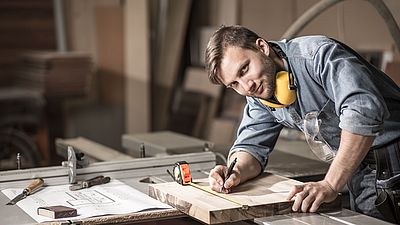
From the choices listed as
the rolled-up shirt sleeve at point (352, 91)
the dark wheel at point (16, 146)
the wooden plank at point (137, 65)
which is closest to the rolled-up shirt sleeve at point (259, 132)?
the rolled-up shirt sleeve at point (352, 91)

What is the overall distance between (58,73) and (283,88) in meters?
3.26

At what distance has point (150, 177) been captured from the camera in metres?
2.29

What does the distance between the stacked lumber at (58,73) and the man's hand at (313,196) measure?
340 cm

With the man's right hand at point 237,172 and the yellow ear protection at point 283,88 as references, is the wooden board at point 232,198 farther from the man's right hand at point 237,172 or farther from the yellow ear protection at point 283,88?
the yellow ear protection at point 283,88

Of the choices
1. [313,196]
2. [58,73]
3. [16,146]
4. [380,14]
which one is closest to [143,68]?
[58,73]

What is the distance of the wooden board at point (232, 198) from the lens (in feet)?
5.73

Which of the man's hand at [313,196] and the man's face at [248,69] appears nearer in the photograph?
the man's hand at [313,196]

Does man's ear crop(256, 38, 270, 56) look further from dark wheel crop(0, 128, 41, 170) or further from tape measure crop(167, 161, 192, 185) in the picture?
dark wheel crop(0, 128, 41, 170)

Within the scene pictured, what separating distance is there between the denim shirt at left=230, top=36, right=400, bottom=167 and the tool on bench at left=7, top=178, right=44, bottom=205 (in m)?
0.60

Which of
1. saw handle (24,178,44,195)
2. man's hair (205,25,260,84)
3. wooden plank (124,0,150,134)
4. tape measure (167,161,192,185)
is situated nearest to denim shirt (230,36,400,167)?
man's hair (205,25,260,84)

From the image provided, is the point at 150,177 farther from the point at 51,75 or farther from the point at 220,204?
the point at 51,75

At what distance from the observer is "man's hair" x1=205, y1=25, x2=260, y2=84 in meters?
1.90

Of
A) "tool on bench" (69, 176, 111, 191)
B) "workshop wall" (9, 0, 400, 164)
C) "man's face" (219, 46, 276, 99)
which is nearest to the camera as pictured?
"man's face" (219, 46, 276, 99)

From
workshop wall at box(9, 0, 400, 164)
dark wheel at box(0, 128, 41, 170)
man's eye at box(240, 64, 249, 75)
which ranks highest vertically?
man's eye at box(240, 64, 249, 75)
